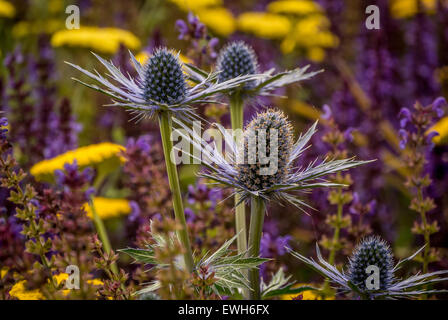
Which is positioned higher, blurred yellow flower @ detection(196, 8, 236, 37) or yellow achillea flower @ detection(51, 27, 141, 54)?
blurred yellow flower @ detection(196, 8, 236, 37)

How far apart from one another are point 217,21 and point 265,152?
1985 millimetres

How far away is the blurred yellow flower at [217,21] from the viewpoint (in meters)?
2.74

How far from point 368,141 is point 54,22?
2.32m

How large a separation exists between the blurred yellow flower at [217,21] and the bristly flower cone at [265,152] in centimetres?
185

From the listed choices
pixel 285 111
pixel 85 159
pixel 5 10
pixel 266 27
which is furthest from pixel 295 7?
pixel 85 159

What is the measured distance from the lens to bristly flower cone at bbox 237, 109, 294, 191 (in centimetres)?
96

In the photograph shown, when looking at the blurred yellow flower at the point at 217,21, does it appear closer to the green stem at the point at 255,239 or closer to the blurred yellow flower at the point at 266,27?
the blurred yellow flower at the point at 266,27

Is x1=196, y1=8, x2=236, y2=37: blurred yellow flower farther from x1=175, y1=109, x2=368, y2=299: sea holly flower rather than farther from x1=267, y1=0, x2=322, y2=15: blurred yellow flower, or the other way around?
x1=175, y1=109, x2=368, y2=299: sea holly flower

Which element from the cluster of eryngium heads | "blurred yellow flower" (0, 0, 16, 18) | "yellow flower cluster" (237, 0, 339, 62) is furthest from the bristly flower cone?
"blurred yellow flower" (0, 0, 16, 18)

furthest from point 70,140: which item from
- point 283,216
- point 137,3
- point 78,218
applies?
point 137,3

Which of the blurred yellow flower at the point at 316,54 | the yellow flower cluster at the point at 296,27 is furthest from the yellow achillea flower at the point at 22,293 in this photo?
the blurred yellow flower at the point at 316,54

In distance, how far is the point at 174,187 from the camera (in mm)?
950

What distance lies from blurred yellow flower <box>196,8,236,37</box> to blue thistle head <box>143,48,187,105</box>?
1743 millimetres

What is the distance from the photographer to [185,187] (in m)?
2.13
